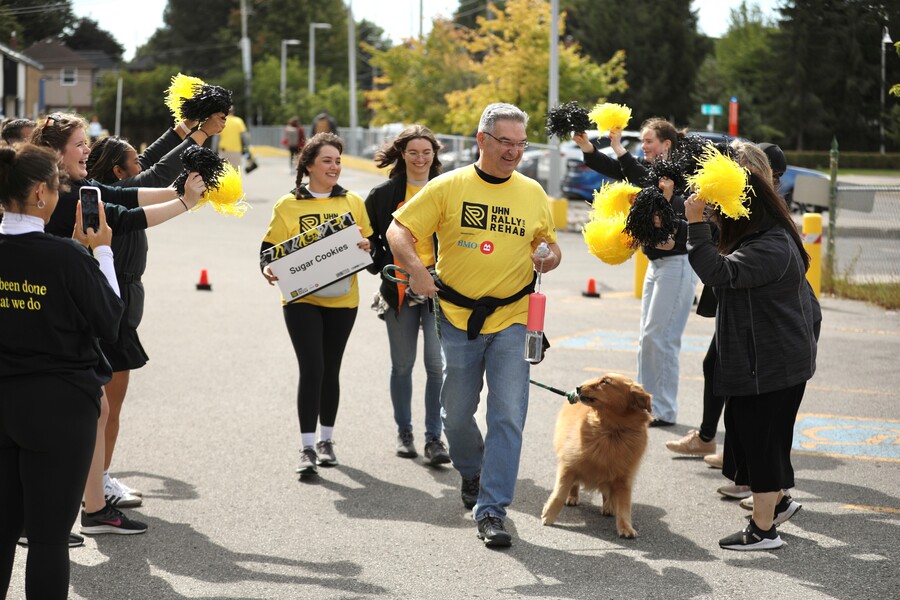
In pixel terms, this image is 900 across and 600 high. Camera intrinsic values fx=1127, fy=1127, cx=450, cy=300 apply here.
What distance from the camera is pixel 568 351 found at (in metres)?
11.2

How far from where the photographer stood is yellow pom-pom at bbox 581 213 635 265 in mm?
5707

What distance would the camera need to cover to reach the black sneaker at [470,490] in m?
6.46

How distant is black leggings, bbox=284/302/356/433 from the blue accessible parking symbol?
3223mm

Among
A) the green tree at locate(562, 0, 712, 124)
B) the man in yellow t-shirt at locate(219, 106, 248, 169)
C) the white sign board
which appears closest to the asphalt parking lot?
the white sign board

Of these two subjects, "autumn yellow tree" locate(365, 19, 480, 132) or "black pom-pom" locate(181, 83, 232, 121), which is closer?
"black pom-pom" locate(181, 83, 232, 121)

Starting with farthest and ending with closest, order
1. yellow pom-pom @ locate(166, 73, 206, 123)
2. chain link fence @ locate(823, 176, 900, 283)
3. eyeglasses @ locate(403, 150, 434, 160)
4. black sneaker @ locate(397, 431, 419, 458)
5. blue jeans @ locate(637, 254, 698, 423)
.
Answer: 1. chain link fence @ locate(823, 176, 900, 283)
2. blue jeans @ locate(637, 254, 698, 423)
3. black sneaker @ locate(397, 431, 419, 458)
4. eyeglasses @ locate(403, 150, 434, 160)
5. yellow pom-pom @ locate(166, 73, 206, 123)

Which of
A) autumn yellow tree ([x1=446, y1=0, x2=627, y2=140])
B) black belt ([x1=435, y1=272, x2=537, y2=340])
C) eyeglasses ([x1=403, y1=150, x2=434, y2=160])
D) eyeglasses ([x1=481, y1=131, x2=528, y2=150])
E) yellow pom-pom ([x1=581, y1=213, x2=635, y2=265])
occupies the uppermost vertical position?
autumn yellow tree ([x1=446, y1=0, x2=627, y2=140])

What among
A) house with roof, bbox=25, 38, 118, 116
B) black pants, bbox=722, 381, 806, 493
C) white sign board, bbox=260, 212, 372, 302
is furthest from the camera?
house with roof, bbox=25, 38, 118, 116

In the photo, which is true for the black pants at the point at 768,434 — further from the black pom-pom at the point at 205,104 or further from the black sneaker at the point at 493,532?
the black pom-pom at the point at 205,104

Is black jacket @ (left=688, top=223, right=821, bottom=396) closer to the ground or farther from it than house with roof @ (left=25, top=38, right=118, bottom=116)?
closer to the ground

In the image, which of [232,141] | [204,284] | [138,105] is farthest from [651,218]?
[138,105]

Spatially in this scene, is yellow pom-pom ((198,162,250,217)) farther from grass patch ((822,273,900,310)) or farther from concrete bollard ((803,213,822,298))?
grass patch ((822,273,900,310))

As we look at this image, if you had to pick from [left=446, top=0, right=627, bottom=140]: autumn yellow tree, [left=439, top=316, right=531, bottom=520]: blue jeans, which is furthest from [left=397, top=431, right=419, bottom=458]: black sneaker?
[left=446, top=0, right=627, bottom=140]: autumn yellow tree

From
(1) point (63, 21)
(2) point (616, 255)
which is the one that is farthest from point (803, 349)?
(1) point (63, 21)
